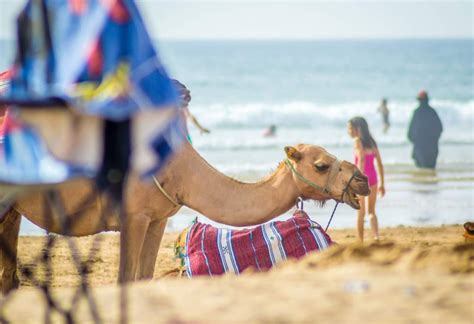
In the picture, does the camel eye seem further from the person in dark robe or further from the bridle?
the person in dark robe

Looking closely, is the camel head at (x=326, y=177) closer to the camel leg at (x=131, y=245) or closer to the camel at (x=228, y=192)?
the camel at (x=228, y=192)

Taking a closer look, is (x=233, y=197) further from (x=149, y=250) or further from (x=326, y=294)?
(x=326, y=294)

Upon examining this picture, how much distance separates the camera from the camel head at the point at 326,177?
9227 millimetres

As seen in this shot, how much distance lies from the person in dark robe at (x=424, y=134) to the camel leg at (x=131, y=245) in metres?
13.8

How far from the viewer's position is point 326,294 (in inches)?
239

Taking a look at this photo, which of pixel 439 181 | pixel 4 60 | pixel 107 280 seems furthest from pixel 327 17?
pixel 107 280

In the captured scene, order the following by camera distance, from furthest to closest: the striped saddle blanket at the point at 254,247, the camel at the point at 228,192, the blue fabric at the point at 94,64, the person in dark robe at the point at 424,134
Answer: the person in dark robe at the point at 424,134
the camel at the point at 228,192
the striped saddle blanket at the point at 254,247
the blue fabric at the point at 94,64

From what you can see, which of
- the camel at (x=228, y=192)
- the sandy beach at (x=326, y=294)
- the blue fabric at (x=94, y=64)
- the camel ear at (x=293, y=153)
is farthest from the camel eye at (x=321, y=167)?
the blue fabric at (x=94, y=64)

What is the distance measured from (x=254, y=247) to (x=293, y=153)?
84 cm

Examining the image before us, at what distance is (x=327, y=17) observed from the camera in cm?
12056

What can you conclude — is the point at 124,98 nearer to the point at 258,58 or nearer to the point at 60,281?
the point at 60,281

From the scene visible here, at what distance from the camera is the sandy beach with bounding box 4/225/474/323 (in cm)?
580

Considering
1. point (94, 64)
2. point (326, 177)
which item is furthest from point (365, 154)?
point (94, 64)

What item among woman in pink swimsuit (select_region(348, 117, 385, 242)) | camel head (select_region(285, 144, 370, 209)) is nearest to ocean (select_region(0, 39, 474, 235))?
woman in pink swimsuit (select_region(348, 117, 385, 242))
